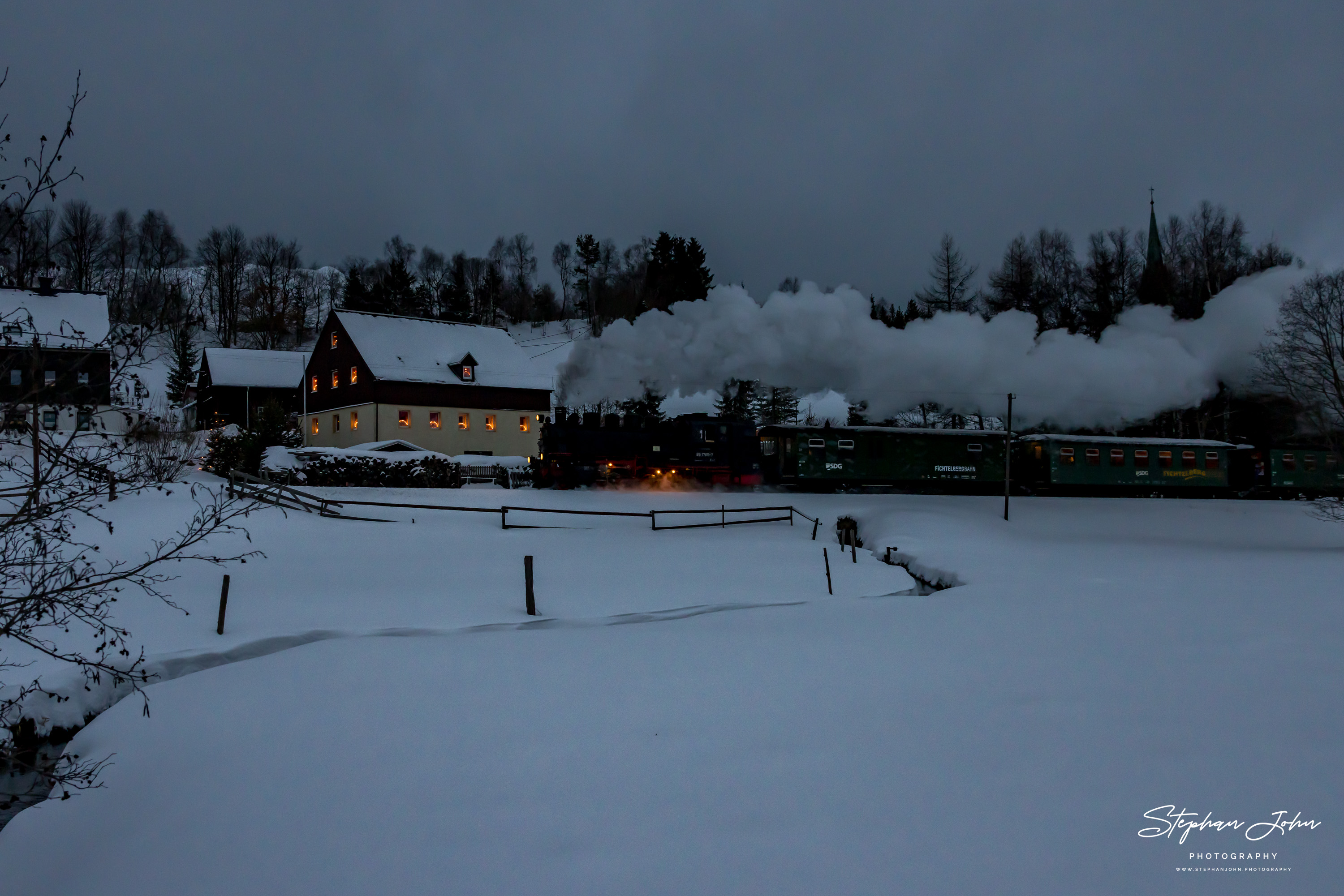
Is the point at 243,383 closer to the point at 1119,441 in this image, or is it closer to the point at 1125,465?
the point at 1119,441

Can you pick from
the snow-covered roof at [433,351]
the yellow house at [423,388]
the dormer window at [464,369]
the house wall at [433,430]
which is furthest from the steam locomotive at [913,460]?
the snow-covered roof at [433,351]

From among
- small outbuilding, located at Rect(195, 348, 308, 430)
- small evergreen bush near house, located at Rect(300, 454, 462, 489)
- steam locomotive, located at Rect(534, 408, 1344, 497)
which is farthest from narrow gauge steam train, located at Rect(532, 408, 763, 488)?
small outbuilding, located at Rect(195, 348, 308, 430)

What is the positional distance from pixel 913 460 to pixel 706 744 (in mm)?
28579

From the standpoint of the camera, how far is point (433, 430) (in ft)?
151

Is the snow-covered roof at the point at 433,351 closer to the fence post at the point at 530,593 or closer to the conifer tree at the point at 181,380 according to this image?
the conifer tree at the point at 181,380

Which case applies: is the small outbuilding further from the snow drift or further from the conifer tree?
the snow drift

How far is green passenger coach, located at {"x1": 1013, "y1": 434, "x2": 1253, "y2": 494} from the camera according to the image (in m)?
36.0

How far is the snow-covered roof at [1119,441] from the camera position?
35875mm

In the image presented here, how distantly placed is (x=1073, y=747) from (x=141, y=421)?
325 inches

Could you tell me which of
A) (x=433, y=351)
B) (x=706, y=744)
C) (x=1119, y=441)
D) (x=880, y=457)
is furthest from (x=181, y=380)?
(x=706, y=744)

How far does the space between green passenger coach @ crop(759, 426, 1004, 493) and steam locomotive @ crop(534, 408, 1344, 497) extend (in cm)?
5

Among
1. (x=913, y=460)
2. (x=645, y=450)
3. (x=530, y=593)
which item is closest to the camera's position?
(x=530, y=593)

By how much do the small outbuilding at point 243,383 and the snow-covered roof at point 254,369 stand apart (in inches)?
1.3

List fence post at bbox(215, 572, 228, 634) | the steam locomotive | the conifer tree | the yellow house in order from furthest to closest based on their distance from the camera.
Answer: the conifer tree, the yellow house, the steam locomotive, fence post at bbox(215, 572, 228, 634)
